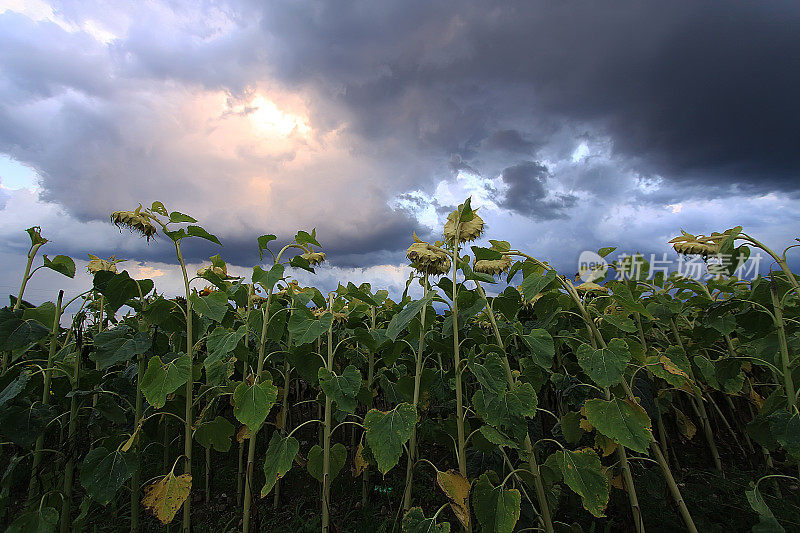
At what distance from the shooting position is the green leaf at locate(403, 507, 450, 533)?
1943mm

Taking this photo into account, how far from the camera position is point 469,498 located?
84.9 inches

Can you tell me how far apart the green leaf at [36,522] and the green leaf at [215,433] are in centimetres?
80

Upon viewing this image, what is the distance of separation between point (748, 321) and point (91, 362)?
4950mm

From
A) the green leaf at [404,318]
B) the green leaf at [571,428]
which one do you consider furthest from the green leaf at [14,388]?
the green leaf at [571,428]

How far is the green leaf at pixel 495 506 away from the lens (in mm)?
1862

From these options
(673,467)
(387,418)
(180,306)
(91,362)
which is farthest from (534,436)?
(91,362)

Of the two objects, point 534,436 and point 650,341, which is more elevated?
point 650,341

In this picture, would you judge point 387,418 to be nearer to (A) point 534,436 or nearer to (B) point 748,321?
(A) point 534,436

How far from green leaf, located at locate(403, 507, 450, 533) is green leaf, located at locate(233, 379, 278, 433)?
2.92 feet

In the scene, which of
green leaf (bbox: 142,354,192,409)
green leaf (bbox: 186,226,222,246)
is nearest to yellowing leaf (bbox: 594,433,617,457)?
green leaf (bbox: 142,354,192,409)

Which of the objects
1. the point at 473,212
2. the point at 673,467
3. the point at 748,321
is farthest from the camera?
the point at 673,467

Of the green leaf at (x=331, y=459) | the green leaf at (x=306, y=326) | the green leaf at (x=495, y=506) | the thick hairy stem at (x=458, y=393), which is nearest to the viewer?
the green leaf at (x=495, y=506)

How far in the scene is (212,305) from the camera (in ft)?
8.16

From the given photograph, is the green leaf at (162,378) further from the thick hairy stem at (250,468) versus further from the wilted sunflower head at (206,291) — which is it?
the wilted sunflower head at (206,291)
